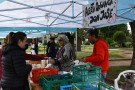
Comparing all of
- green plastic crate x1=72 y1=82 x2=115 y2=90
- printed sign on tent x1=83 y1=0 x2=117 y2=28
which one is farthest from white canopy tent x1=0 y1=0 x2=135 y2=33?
green plastic crate x1=72 y1=82 x2=115 y2=90

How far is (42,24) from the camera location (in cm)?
888

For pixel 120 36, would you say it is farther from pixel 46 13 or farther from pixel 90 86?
pixel 90 86

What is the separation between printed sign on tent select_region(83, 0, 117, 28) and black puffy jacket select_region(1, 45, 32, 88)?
69.3 inches

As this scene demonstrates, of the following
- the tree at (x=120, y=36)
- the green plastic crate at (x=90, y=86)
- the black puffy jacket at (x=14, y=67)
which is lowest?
the green plastic crate at (x=90, y=86)

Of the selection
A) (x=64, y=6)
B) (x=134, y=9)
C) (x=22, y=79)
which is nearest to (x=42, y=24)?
(x=64, y=6)

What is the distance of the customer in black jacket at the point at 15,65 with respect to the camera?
3.59 m

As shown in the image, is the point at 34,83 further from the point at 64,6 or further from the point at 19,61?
the point at 64,6

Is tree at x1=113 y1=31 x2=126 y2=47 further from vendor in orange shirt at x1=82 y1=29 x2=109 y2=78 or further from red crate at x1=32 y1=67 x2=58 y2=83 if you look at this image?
red crate at x1=32 y1=67 x2=58 y2=83

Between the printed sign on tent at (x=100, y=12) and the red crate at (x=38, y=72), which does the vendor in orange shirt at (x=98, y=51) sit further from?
the red crate at (x=38, y=72)

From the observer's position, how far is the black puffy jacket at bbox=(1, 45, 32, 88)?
3580mm

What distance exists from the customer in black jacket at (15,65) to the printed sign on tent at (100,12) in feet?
5.35

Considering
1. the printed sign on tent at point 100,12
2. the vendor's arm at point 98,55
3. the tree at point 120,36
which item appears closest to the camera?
the printed sign on tent at point 100,12

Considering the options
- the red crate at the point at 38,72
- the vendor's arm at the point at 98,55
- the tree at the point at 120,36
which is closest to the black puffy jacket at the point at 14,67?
the red crate at the point at 38,72

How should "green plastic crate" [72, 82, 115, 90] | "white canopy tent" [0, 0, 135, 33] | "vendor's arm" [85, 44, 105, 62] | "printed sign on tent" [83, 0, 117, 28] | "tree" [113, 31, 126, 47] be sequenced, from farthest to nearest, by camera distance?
"tree" [113, 31, 126, 47] → "white canopy tent" [0, 0, 135, 33] → "vendor's arm" [85, 44, 105, 62] → "printed sign on tent" [83, 0, 117, 28] → "green plastic crate" [72, 82, 115, 90]
